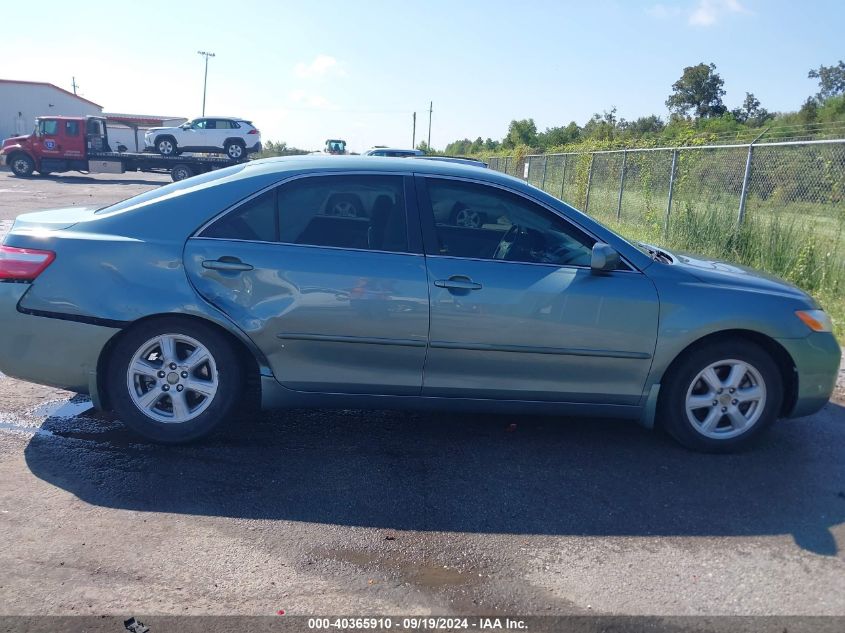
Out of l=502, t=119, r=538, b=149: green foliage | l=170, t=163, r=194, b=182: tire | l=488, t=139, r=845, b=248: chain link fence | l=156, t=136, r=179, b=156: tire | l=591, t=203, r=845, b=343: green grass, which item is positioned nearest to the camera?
l=591, t=203, r=845, b=343: green grass

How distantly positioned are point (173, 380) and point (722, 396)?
324 cm

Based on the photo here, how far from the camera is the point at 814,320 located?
14.8ft

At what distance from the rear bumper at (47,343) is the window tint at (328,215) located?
0.87m

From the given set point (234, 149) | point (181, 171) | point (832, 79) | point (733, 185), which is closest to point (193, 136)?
point (234, 149)

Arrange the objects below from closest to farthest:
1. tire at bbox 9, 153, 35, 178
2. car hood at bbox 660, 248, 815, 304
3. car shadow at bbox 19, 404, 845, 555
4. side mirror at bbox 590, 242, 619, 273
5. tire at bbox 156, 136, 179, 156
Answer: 1. car shadow at bbox 19, 404, 845, 555
2. side mirror at bbox 590, 242, 619, 273
3. car hood at bbox 660, 248, 815, 304
4. tire at bbox 9, 153, 35, 178
5. tire at bbox 156, 136, 179, 156

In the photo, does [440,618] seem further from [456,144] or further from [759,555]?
[456,144]

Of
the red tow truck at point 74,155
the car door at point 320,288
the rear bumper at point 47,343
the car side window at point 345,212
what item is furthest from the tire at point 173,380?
the red tow truck at point 74,155

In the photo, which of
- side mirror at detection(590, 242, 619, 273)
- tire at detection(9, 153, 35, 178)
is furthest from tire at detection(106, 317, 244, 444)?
tire at detection(9, 153, 35, 178)

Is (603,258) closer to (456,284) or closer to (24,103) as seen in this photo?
(456,284)

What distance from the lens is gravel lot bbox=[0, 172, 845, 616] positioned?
9.94 feet

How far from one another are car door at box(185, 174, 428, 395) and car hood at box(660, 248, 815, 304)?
171 centimetres

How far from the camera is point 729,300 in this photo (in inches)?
173

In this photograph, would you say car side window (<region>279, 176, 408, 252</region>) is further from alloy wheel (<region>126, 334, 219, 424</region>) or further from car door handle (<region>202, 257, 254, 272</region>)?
alloy wheel (<region>126, 334, 219, 424</region>)

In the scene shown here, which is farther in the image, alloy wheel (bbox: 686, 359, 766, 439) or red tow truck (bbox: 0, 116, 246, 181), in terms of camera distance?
red tow truck (bbox: 0, 116, 246, 181)
